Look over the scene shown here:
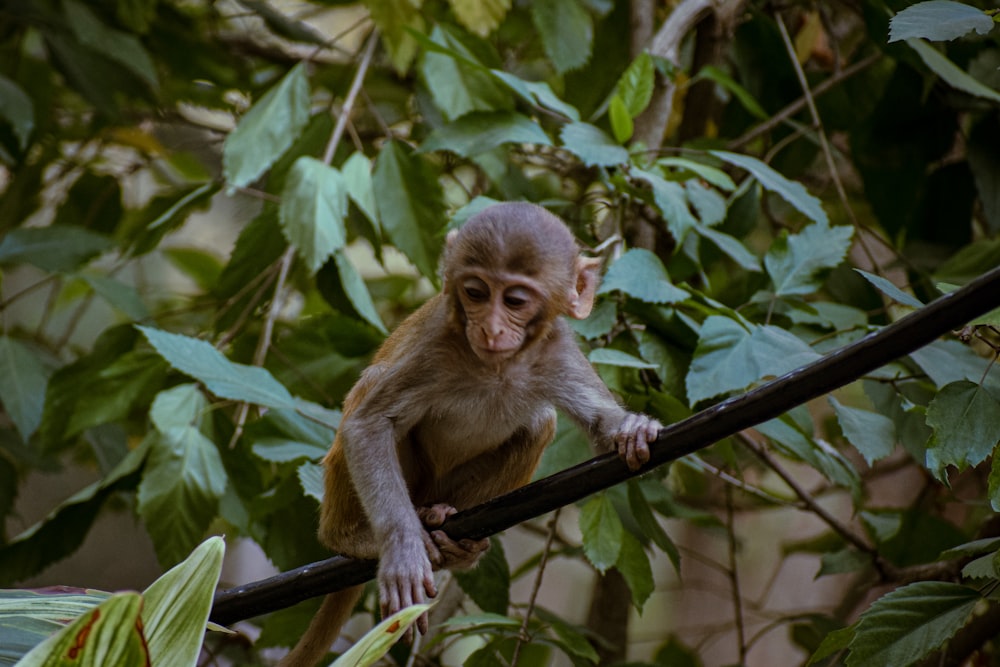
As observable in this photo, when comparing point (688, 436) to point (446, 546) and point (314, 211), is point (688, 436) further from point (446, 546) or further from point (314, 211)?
point (314, 211)

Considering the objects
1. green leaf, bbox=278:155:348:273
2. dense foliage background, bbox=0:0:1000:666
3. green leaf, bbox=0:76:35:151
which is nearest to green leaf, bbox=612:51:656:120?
dense foliage background, bbox=0:0:1000:666

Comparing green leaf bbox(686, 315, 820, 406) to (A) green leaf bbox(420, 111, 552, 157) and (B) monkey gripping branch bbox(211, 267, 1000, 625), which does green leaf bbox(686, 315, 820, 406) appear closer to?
(B) monkey gripping branch bbox(211, 267, 1000, 625)

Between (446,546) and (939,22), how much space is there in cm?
150

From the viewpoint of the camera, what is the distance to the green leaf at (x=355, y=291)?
3197 millimetres

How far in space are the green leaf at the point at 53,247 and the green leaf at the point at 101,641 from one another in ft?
7.56

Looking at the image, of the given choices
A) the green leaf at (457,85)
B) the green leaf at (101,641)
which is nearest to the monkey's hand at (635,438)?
the green leaf at (101,641)

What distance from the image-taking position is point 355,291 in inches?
128

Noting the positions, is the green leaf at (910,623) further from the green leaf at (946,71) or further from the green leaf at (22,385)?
the green leaf at (22,385)

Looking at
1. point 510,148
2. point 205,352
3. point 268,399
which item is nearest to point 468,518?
point 268,399

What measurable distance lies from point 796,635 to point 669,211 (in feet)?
7.31

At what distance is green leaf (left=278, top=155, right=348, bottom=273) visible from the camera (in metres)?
3.01

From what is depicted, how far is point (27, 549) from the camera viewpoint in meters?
3.21

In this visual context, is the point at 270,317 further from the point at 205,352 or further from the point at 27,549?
the point at 27,549

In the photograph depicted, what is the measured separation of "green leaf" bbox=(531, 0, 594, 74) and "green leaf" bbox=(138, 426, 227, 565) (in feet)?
5.56
